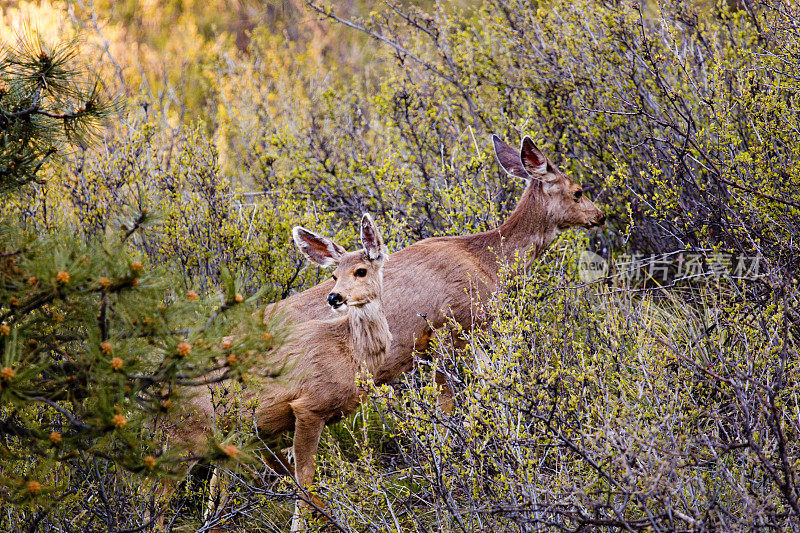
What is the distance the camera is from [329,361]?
4836 mm

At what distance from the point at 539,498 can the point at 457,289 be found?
2004 millimetres

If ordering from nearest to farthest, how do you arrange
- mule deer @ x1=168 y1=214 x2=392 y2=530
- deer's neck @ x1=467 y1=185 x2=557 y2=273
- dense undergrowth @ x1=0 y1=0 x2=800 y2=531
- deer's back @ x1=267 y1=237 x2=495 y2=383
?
dense undergrowth @ x1=0 y1=0 x2=800 y2=531 < mule deer @ x1=168 y1=214 x2=392 y2=530 < deer's back @ x1=267 y1=237 x2=495 y2=383 < deer's neck @ x1=467 y1=185 x2=557 y2=273

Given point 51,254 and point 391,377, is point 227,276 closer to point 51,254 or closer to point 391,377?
point 51,254

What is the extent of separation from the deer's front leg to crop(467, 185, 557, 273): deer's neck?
70.8 inches

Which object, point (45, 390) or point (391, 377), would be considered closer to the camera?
point (45, 390)

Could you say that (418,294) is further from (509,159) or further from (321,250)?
(509,159)

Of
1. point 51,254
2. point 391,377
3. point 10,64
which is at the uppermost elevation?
point 10,64

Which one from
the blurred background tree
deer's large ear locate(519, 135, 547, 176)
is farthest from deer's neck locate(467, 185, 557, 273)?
the blurred background tree

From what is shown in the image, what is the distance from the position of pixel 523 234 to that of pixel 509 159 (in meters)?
0.62

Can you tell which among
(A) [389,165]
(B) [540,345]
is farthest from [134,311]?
(A) [389,165]

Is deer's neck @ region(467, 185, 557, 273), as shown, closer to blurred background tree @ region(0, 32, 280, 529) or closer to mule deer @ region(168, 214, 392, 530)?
mule deer @ region(168, 214, 392, 530)

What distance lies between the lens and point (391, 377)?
542 centimetres

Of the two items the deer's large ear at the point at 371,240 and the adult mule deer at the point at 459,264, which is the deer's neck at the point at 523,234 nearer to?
the adult mule deer at the point at 459,264

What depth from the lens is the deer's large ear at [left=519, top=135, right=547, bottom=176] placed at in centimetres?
591
